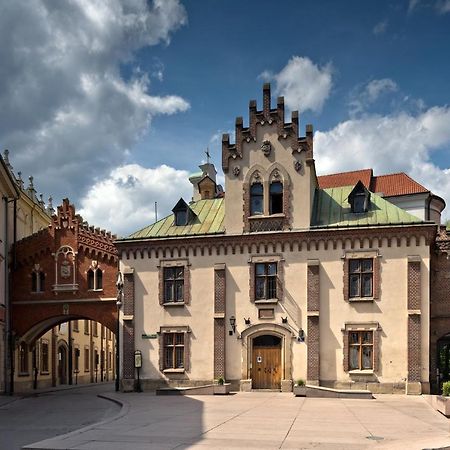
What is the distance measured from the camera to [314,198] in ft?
118

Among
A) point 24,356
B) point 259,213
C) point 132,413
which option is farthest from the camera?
point 24,356

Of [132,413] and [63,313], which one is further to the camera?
[63,313]

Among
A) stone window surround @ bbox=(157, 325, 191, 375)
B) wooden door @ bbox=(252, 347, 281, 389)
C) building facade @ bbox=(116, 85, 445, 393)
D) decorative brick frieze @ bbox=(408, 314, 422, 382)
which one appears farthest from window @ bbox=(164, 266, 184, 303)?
decorative brick frieze @ bbox=(408, 314, 422, 382)

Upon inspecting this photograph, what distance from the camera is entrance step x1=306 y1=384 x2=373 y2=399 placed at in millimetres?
29125

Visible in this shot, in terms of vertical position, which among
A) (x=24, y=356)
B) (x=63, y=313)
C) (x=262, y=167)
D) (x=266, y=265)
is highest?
(x=262, y=167)

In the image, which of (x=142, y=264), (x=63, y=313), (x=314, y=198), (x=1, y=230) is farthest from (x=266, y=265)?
(x=1, y=230)

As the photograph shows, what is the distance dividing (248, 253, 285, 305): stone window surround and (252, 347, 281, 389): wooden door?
258 cm

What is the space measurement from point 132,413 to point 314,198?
1751cm

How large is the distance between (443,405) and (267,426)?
7.22m

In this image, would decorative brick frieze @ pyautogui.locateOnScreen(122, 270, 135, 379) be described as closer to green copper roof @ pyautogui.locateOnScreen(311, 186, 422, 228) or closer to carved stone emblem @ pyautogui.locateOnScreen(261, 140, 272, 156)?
carved stone emblem @ pyautogui.locateOnScreen(261, 140, 272, 156)

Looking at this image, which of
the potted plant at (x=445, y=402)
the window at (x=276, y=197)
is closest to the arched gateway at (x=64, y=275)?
the window at (x=276, y=197)

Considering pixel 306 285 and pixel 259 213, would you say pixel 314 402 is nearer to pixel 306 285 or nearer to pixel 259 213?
pixel 306 285

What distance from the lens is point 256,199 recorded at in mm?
35219

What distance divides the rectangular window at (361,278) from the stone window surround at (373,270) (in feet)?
0.65
